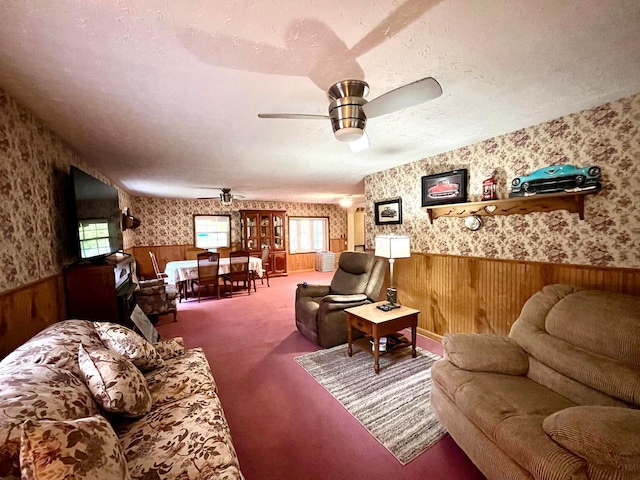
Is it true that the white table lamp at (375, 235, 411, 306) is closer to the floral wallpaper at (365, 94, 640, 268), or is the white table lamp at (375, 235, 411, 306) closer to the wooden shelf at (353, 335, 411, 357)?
the wooden shelf at (353, 335, 411, 357)

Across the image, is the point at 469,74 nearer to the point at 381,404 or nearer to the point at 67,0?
the point at 67,0

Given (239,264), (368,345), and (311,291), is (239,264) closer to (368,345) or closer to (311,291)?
(311,291)

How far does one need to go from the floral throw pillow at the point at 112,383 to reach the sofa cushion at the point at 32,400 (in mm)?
39

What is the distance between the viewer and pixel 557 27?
1.18 metres

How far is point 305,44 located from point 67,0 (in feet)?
2.96

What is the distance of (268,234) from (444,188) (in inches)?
216

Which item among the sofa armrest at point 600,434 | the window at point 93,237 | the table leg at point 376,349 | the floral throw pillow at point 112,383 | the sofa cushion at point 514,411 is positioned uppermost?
the window at point 93,237

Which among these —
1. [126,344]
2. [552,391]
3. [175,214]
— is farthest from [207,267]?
[552,391]

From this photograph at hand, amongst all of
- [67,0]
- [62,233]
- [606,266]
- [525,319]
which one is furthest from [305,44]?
[606,266]

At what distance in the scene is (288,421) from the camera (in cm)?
193

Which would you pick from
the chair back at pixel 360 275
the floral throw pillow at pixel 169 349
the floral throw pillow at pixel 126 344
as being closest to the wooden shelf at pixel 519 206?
the chair back at pixel 360 275

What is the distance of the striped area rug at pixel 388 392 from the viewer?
1763 millimetres

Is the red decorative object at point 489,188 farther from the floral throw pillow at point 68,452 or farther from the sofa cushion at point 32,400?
the sofa cushion at point 32,400

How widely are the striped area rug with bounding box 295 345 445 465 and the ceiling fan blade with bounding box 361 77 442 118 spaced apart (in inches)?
81.8
